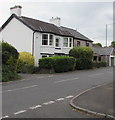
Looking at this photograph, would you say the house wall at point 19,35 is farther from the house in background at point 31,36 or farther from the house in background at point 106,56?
the house in background at point 106,56

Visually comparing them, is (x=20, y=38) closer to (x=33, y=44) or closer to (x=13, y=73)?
(x=33, y=44)

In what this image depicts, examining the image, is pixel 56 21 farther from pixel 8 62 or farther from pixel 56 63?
pixel 8 62

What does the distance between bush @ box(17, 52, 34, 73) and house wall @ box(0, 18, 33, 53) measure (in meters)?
1.87

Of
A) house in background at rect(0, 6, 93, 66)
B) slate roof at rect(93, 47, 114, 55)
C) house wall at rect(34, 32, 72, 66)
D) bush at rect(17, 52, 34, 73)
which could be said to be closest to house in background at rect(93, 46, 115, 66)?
slate roof at rect(93, 47, 114, 55)

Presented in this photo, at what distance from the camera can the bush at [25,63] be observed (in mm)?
22105

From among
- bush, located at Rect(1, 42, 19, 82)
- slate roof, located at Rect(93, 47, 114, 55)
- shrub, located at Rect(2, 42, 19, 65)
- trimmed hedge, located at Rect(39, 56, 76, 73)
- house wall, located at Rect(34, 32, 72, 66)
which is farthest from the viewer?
slate roof, located at Rect(93, 47, 114, 55)

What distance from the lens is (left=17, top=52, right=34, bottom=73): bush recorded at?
22105 millimetres

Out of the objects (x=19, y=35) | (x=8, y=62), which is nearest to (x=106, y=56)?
(x=19, y=35)

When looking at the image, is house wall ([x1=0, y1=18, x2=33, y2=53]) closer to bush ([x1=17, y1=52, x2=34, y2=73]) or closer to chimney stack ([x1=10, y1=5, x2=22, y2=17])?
chimney stack ([x1=10, y1=5, x2=22, y2=17])

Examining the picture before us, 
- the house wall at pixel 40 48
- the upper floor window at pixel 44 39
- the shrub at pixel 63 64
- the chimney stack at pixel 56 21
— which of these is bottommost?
the shrub at pixel 63 64

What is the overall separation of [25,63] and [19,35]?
5.45m

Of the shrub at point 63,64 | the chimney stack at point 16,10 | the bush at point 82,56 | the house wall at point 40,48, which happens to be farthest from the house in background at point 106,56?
the chimney stack at point 16,10

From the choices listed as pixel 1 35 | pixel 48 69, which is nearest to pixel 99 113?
pixel 48 69

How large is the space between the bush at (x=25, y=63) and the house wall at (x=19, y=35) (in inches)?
73.6
